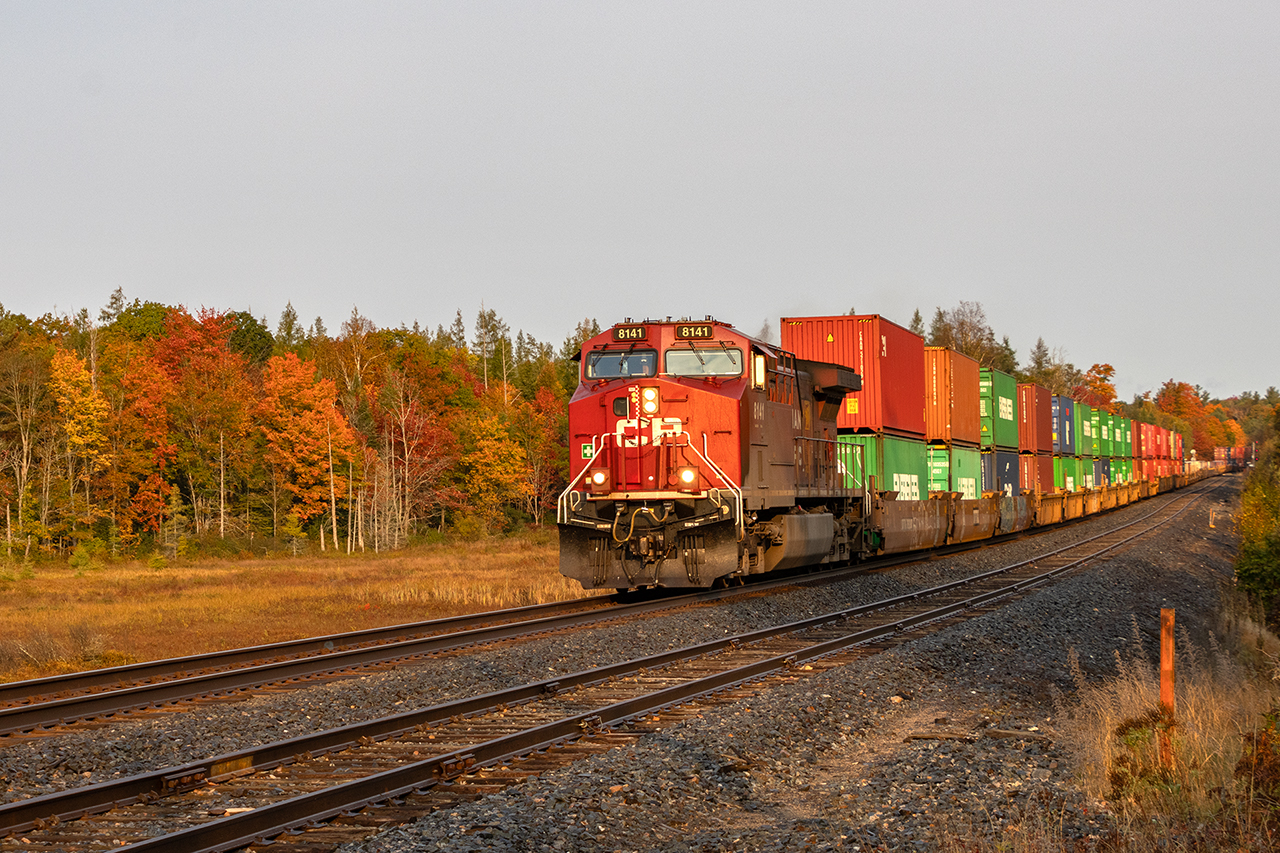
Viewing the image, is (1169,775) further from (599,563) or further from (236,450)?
(236,450)

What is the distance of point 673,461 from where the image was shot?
1518 centimetres

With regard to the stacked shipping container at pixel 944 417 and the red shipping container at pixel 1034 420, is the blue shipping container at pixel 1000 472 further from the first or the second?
the stacked shipping container at pixel 944 417

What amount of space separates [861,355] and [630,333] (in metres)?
7.23

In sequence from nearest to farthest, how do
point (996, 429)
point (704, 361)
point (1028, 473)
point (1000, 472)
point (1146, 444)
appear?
point (704, 361) < point (996, 429) < point (1000, 472) < point (1028, 473) < point (1146, 444)

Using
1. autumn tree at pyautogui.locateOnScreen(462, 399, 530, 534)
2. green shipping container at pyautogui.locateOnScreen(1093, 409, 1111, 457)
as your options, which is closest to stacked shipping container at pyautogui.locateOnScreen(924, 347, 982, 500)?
green shipping container at pyautogui.locateOnScreen(1093, 409, 1111, 457)

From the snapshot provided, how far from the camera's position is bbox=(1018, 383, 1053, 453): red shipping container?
34.5 metres

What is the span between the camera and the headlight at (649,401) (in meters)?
15.2

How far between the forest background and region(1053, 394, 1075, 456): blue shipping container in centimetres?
2545

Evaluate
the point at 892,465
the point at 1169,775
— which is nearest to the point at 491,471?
the point at 892,465

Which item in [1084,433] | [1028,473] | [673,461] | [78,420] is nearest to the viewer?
[673,461]

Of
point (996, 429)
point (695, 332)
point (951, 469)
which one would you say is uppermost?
point (695, 332)

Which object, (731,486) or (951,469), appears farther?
(951,469)

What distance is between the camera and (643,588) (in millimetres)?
18172

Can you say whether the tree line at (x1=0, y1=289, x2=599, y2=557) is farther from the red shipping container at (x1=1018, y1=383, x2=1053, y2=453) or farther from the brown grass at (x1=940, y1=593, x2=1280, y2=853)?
the brown grass at (x1=940, y1=593, x2=1280, y2=853)
